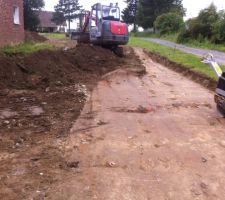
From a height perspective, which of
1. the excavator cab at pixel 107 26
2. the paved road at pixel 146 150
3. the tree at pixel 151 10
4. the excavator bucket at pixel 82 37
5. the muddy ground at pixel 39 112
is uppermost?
the tree at pixel 151 10

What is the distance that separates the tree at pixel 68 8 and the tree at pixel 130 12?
1351cm

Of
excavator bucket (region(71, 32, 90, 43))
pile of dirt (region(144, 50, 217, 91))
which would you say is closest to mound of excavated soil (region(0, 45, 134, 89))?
pile of dirt (region(144, 50, 217, 91))

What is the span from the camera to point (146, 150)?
6.84m

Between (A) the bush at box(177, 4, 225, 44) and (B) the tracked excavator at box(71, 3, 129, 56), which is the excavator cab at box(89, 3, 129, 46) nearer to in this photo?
(B) the tracked excavator at box(71, 3, 129, 56)

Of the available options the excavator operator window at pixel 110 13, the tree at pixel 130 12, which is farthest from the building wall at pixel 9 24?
the tree at pixel 130 12

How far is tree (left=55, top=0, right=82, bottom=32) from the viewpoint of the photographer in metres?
88.5

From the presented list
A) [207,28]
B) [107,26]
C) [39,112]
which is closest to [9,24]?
[107,26]

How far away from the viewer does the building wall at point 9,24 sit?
19.5 metres

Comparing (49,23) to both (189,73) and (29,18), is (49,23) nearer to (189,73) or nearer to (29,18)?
(29,18)

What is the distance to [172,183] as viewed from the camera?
5.52 m

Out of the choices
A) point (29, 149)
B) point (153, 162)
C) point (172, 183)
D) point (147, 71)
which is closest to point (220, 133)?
point (153, 162)

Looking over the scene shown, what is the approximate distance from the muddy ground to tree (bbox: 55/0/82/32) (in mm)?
72410

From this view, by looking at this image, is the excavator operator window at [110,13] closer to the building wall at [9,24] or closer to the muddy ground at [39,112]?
the muddy ground at [39,112]

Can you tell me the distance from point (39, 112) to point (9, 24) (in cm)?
1257
